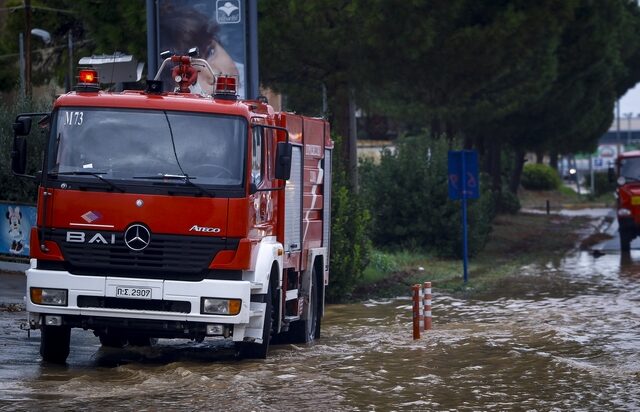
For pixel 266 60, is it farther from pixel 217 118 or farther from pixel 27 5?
pixel 217 118

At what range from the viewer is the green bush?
78.6m

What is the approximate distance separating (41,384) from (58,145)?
7.42ft

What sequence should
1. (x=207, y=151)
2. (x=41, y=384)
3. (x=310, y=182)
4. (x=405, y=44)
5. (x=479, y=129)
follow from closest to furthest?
1. (x=41, y=384)
2. (x=207, y=151)
3. (x=310, y=182)
4. (x=405, y=44)
5. (x=479, y=129)

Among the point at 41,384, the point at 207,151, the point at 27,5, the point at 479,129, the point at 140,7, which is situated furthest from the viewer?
the point at 479,129

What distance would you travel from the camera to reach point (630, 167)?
31.5m

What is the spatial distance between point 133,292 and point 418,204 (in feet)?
60.3

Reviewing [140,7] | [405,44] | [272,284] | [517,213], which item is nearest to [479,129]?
[517,213]

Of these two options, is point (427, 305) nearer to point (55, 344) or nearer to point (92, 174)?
point (55, 344)

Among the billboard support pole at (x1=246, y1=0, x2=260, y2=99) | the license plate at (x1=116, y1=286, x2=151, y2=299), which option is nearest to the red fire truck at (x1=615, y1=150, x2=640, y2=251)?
the billboard support pole at (x1=246, y1=0, x2=260, y2=99)

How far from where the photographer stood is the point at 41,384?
37.4 feet

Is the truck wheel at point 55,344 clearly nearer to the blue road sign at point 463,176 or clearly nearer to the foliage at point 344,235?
the foliage at point 344,235

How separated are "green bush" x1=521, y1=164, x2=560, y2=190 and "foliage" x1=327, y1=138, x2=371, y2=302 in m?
57.4

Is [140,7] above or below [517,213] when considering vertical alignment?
Result: above

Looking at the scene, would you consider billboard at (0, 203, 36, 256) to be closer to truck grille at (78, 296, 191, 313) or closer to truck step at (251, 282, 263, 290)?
truck grille at (78, 296, 191, 313)
